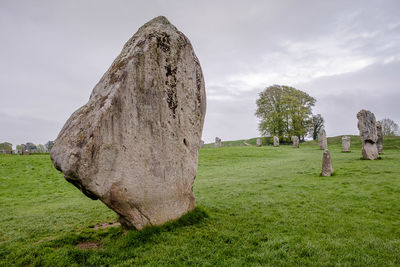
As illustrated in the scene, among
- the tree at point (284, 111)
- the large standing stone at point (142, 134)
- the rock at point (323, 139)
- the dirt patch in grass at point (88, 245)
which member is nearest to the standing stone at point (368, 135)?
the rock at point (323, 139)

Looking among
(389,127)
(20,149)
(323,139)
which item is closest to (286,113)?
(323,139)

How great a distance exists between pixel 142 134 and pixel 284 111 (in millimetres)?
52624

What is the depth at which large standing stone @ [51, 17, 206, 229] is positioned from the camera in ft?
A: 16.2

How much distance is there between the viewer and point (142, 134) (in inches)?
223

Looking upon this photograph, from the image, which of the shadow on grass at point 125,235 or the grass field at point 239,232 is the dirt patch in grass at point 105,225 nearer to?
the grass field at point 239,232

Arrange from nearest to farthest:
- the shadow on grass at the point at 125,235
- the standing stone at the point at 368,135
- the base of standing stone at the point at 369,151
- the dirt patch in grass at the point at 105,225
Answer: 1. the shadow on grass at the point at 125,235
2. the dirt patch in grass at the point at 105,225
3. the standing stone at the point at 368,135
4. the base of standing stone at the point at 369,151

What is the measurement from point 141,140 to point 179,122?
130 centimetres

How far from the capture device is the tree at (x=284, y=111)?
53125 mm

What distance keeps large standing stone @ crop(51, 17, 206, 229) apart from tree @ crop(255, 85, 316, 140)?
49929mm

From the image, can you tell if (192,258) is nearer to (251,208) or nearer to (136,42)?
(251,208)

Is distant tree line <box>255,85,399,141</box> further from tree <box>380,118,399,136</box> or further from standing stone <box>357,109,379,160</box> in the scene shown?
standing stone <box>357,109,379,160</box>

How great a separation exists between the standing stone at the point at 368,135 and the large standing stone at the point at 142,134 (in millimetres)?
19276

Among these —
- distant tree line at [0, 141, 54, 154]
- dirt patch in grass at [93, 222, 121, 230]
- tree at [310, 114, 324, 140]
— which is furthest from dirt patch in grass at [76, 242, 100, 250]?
tree at [310, 114, 324, 140]

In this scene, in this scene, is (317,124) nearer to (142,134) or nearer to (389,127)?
(389,127)
